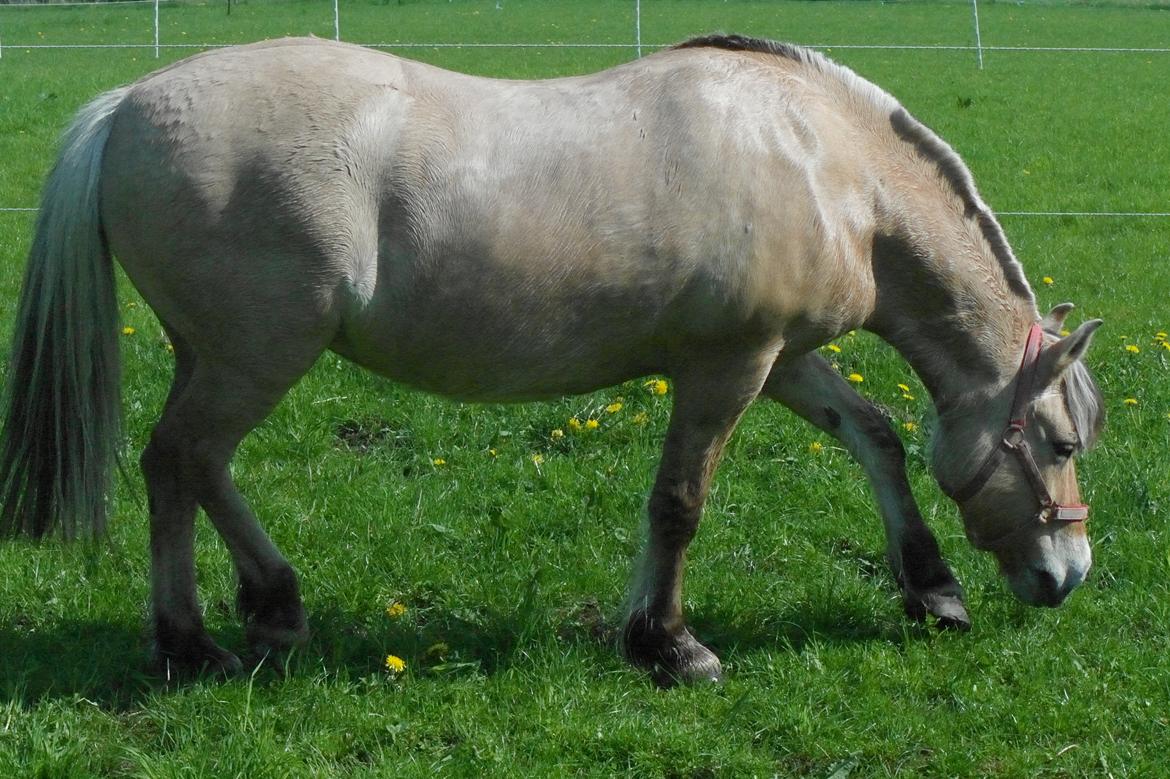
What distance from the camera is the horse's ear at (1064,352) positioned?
13.5 feet

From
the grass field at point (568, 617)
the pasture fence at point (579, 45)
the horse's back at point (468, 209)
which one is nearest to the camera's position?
the horse's back at point (468, 209)

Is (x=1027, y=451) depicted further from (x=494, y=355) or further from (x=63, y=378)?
(x=63, y=378)

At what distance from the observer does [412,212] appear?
367 centimetres

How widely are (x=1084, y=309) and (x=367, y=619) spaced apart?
5192 millimetres

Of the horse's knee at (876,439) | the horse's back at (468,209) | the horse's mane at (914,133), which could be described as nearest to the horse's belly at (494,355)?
the horse's back at (468,209)

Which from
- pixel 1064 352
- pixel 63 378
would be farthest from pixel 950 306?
pixel 63 378

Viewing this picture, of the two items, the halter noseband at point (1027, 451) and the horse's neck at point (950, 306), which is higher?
the horse's neck at point (950, 306)

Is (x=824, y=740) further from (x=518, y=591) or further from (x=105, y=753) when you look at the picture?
(x=105, y=753)

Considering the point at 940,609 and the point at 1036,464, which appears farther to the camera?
the point at 940,609

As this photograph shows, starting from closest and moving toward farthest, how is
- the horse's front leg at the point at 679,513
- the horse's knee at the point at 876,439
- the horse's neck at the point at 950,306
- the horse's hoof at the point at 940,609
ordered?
the horse's front leg at the point at 679,513 < the horse's neck at the point at 950,306 < the horse's hoof at the point at 940,609 < the horse's knee at the point at 876,439

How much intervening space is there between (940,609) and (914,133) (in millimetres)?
1609

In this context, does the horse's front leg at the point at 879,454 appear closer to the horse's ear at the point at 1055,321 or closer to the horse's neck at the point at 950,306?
the horse's neck at the point at 950,306

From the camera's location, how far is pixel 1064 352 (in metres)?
4.21

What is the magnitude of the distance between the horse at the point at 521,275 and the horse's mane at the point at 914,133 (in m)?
0.01
